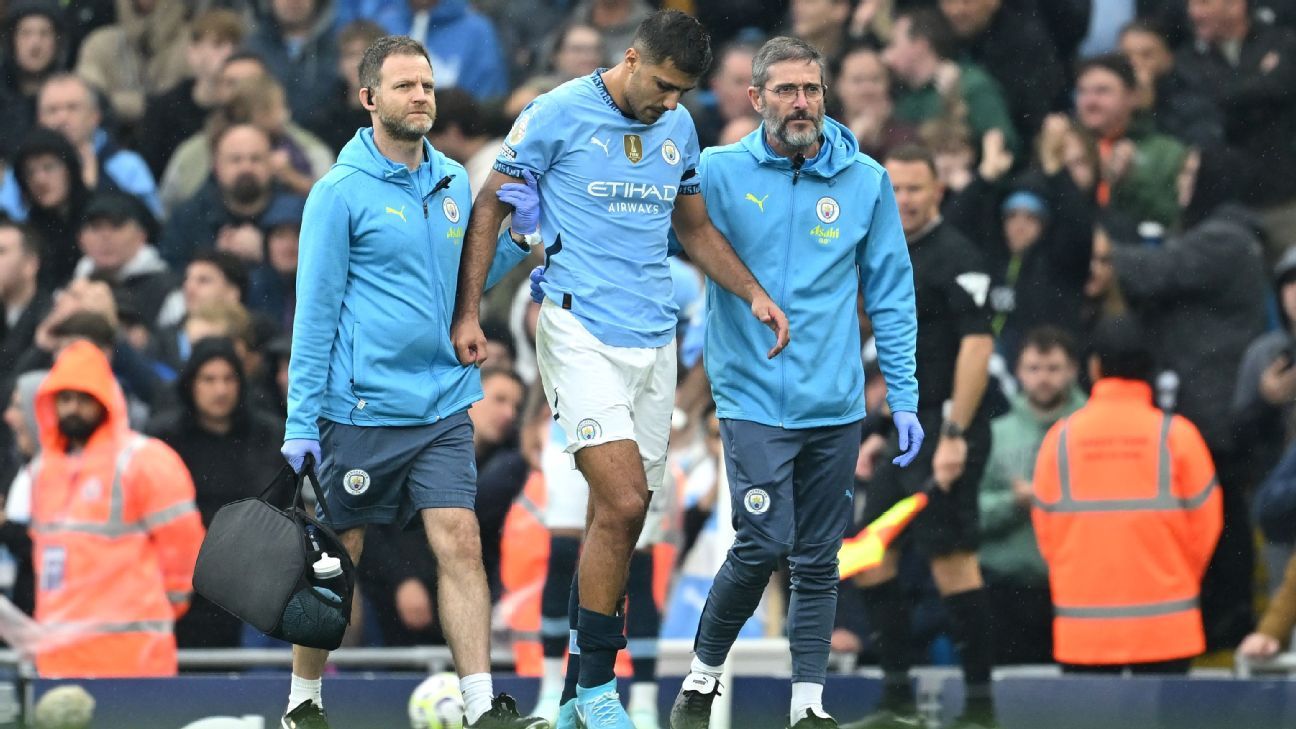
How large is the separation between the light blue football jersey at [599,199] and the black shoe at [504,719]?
1.21 m

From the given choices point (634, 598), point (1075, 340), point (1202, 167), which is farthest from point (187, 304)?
point (1202, 167)

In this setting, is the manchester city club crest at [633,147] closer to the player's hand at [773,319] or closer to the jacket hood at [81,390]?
the player's hand at [773,319]

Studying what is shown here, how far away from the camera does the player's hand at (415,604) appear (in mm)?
10734

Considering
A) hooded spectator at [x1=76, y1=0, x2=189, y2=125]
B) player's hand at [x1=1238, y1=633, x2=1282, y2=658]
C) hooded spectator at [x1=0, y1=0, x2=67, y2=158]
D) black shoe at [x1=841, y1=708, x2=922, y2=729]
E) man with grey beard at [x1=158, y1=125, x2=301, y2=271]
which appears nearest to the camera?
black shoe at [x1=841, y1=708, x2=922, y2=729]

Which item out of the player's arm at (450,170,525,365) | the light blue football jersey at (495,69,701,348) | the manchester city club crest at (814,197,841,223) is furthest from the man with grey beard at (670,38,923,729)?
the player's arm at (450,170,525,365)

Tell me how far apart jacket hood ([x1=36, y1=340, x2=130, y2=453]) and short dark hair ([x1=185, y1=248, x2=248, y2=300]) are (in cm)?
123

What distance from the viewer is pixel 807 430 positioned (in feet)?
25.3

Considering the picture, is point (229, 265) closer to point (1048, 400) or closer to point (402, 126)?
point (1048, 400)

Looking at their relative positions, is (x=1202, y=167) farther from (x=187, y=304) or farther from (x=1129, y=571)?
(x=187, y=304)

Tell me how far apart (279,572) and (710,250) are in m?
1.79

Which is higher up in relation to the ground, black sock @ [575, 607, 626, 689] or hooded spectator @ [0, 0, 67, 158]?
hooded spectator @ [0, 0, 67, 158]

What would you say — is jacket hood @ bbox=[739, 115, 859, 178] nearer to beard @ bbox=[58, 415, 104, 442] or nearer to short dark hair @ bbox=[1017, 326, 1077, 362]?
short dark hair @ bbox=[1017, 326, 1077, 362]

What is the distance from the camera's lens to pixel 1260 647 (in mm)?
9688

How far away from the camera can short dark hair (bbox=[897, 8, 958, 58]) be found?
475 inches
